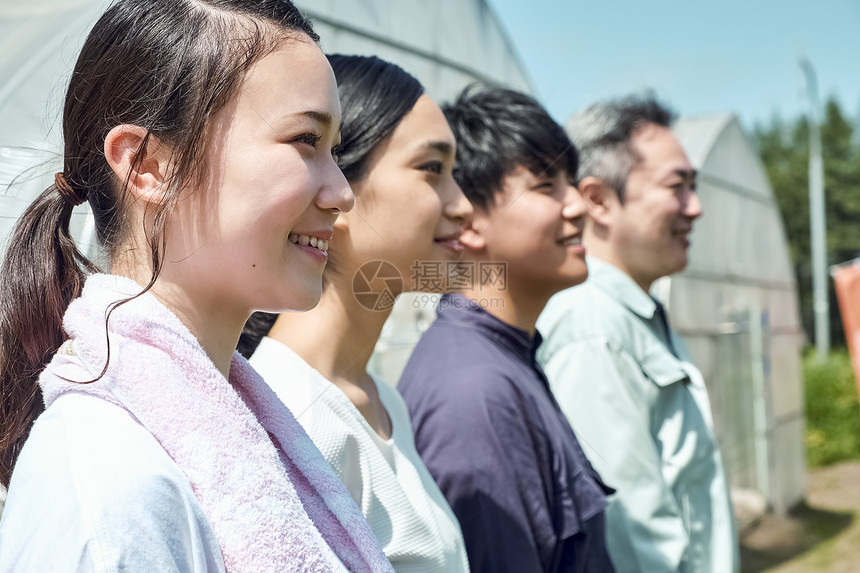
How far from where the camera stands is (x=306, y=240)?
93 centimetres

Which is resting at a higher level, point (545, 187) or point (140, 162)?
point (140, 162)

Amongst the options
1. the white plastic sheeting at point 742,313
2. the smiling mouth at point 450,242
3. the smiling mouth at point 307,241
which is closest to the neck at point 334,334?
the smiling mouth at point 450,242

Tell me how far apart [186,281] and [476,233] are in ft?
3.75

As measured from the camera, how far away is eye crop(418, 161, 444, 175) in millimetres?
1490

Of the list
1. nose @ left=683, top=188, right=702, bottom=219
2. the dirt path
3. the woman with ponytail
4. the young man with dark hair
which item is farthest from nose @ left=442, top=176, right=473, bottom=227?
the dirt path

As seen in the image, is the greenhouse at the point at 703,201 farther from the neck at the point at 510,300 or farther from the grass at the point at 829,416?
the grass at the point at 829,416

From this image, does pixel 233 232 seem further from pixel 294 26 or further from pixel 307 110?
pixel 294 26

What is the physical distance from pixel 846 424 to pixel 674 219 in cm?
956

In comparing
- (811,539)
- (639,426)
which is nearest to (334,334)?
(639,426)

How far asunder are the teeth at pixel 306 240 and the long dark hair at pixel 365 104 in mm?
465

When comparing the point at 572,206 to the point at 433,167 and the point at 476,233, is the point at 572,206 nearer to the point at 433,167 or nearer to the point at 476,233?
the point at 476,233

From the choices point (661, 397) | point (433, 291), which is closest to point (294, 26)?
point (433, 291)

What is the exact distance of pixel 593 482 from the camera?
1684mm

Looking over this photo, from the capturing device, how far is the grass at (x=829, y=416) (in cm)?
1037
